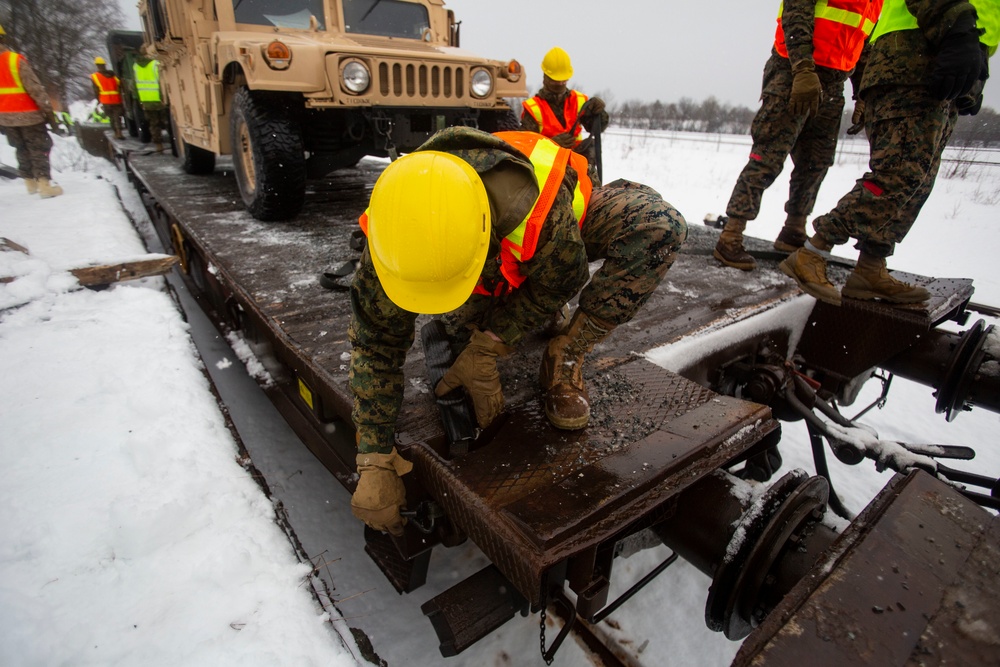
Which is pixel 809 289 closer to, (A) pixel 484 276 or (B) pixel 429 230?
(A) pixel 484 276

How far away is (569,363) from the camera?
1.59 m

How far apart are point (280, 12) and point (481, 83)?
5.70 feet

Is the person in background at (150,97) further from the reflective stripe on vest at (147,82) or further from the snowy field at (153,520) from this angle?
the snowy field at (153,520)

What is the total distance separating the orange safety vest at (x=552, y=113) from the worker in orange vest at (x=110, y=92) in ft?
31.3

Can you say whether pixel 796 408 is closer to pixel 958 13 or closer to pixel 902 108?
pixel 902 108

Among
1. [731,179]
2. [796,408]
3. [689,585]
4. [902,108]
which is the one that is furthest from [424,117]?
[731,179]

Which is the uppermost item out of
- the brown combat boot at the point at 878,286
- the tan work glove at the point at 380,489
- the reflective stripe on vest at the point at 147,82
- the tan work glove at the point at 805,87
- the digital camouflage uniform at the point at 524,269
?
the reflective stripe on vest at the point at 147,82

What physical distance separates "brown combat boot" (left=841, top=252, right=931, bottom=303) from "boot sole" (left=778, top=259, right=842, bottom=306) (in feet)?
0.18

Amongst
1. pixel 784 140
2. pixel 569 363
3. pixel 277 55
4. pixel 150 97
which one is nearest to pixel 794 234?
pixel 784 140

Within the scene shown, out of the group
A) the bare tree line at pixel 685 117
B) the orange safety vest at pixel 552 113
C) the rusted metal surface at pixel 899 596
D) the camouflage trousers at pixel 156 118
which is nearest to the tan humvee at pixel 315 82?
the orange safety vest at pixel 552 113

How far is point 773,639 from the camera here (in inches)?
32.0

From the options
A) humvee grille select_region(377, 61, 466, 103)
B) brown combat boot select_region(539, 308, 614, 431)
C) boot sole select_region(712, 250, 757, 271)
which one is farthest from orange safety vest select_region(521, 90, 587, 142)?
brown combat boot select_region(539, 308, 614, 431)

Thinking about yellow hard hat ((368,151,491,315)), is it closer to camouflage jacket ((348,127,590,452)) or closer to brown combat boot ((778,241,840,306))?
camouflage jacket ((348,127,590,452))

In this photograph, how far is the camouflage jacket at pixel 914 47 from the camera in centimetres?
194
